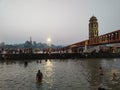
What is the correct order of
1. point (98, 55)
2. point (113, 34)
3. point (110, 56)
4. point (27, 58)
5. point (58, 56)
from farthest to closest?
point (110, 56)
point (98, 55)
point (58, 56)
point (27, 58)
point (113, 34)

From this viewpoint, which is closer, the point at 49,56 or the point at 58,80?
the point at 58,80

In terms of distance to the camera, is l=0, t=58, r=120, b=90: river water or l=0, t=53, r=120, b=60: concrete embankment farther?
l=0, t=53, r=120, b=60: concrete embankment

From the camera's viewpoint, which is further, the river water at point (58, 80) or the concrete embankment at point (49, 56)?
the concrete embankment at point (49, 56)

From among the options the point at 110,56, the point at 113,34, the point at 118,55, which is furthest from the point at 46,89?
the point at 118,55

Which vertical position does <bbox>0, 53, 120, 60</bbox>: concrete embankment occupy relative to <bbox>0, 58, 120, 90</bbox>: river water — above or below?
above

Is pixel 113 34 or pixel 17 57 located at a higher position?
pixel 113 34

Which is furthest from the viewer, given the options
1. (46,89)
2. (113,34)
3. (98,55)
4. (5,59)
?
(98,55)

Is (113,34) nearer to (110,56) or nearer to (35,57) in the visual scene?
(35,57)

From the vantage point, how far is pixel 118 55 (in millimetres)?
167125

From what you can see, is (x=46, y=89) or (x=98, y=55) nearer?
(x=46, y=89)

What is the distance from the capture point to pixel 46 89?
125ft

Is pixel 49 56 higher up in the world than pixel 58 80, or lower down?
higher up

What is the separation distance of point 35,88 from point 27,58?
8296 centimetres

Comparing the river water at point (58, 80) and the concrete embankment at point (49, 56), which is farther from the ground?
the concrete embankment at point (49, 56)
